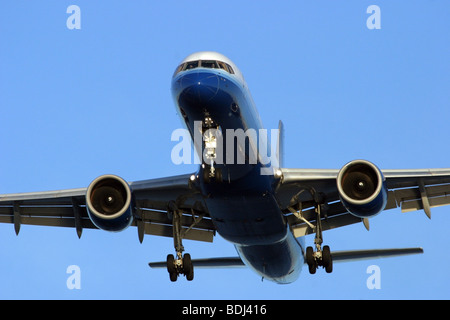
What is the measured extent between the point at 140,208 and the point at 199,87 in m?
7.86

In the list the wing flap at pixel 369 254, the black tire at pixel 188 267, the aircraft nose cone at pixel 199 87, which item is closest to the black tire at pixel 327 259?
the wing flap at pixel 369 254

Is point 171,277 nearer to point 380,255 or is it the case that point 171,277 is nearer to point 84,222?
point 84,222

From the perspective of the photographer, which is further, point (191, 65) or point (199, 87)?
point (191, 65)

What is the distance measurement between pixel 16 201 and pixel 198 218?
657 centimetres

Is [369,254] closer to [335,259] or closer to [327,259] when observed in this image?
[335,259]

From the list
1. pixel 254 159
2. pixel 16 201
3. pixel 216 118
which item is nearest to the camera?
pixel 216 118

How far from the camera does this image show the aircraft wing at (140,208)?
1019 inches

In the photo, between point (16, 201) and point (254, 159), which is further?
point (16, 201)

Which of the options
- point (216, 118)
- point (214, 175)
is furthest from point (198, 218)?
point (216, 118)

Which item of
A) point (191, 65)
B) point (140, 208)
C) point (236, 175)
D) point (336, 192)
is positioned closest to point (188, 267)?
point (140, 208)

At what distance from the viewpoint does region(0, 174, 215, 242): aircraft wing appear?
2589 cm

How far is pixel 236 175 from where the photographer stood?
77.5 feet

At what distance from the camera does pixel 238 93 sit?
74.6 ft

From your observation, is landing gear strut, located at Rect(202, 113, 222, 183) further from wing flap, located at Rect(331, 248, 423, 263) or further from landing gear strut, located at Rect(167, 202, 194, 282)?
wing flap, located at Rect(331, 248, 423, 263)
